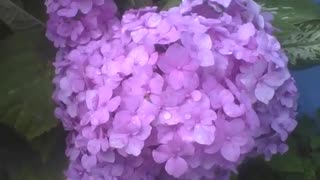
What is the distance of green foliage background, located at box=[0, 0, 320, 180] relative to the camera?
2.63ft

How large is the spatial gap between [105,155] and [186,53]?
0.42 feet

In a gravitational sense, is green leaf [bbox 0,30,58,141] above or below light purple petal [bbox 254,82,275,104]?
below

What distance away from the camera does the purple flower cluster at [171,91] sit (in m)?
0.68

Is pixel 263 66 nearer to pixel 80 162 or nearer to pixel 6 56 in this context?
pixel 80 162

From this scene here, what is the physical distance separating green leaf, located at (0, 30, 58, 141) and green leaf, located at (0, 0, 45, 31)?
2cm

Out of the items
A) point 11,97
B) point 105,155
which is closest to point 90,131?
point 105,155

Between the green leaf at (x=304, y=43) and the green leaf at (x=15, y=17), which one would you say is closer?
the green leaf at (x=15, y=17)

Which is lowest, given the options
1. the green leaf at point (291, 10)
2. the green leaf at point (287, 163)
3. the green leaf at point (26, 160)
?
the green leaf at point (287, 163)

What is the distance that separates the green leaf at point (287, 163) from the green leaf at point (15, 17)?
51 cm

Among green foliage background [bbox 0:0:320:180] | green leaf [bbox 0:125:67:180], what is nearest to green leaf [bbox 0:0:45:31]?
green foliage background [bbox 0:0:320:180]

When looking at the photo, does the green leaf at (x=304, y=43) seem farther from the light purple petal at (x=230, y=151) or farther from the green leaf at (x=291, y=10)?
the light purple petal at (x=230, y=151)

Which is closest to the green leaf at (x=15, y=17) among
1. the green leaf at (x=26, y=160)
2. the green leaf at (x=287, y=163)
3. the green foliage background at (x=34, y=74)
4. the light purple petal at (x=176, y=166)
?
the green foliage background at (x=34, y=74)

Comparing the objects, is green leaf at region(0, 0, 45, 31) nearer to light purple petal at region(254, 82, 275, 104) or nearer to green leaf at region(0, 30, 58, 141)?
green leaf at region(0, 30, 58, 141)

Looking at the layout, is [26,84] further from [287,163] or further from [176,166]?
[287,163]
